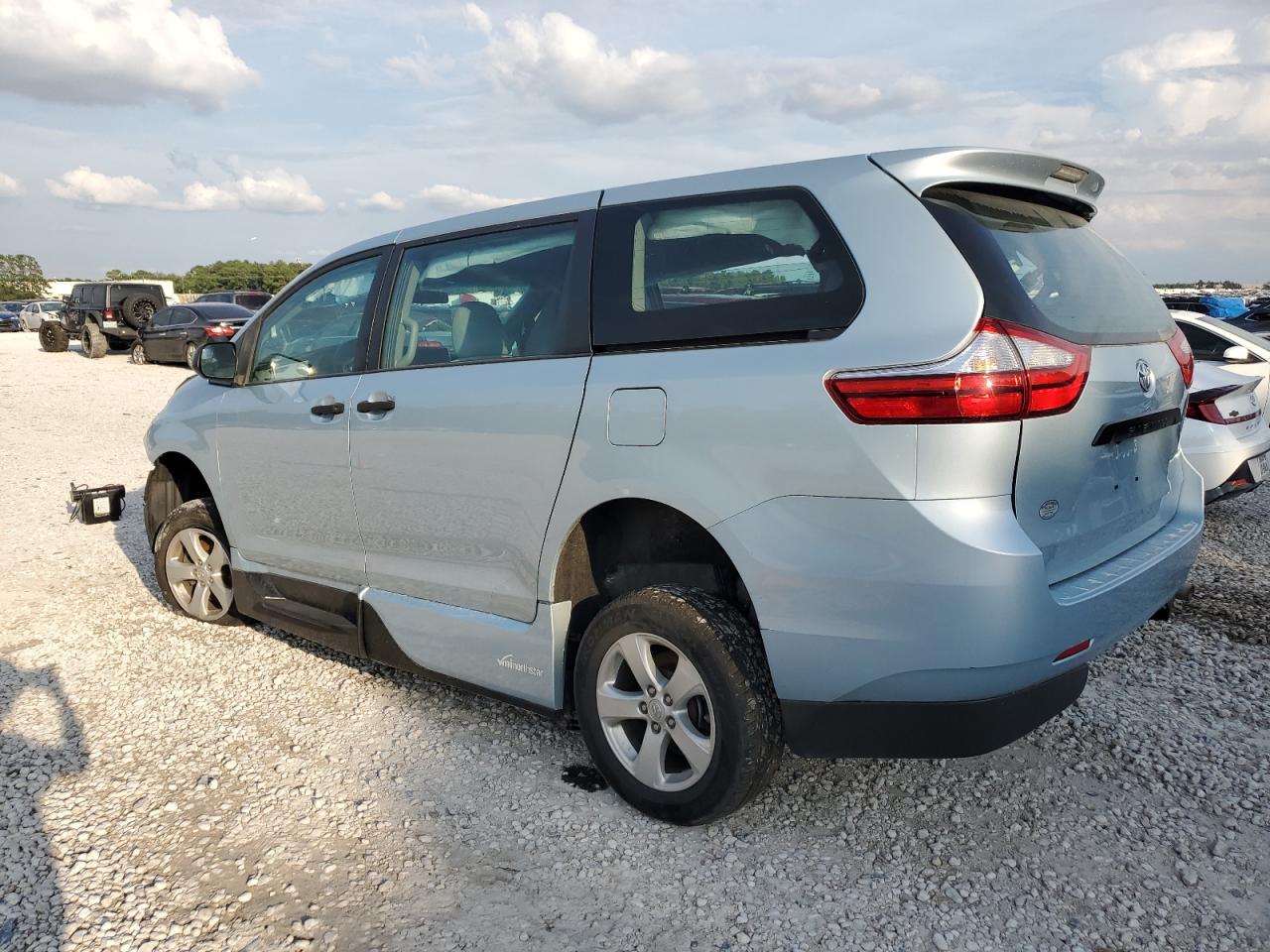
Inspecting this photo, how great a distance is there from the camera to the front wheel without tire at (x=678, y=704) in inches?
105

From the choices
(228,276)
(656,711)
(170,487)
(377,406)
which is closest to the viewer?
(656,711)

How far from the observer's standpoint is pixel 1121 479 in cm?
274

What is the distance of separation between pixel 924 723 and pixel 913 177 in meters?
1.43

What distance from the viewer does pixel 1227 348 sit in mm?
7742

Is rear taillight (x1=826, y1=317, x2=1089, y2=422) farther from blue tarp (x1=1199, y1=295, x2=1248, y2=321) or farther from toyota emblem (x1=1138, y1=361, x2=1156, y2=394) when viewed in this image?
blue tarp (x1=1199, y1=295, x2=1248, y2=321)

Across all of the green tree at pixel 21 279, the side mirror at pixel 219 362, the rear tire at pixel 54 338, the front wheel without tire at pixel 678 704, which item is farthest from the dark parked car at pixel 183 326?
the green tree at pixel 21 279

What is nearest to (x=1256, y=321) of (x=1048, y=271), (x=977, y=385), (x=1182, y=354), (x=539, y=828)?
(x=1182, y=354)

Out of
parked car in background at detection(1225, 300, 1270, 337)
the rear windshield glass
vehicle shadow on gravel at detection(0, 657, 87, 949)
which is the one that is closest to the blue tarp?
parked car in background at detection(1225, 300, 1270, 337)

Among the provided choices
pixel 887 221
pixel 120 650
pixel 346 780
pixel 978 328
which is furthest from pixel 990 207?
pixel 120 650

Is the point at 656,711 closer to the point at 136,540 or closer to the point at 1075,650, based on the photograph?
the point at 1075,650

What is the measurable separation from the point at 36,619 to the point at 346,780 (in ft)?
8.89

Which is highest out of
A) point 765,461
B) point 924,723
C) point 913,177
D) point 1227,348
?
point 913,177

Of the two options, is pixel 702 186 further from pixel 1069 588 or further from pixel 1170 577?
pixel 1170 577

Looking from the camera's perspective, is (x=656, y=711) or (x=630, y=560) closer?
(x=656, y=711)
